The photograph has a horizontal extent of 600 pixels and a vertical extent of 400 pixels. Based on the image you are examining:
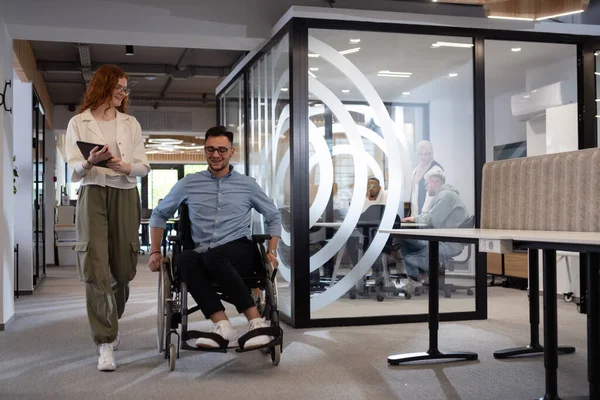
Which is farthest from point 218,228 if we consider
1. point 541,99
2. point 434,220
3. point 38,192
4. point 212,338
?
point 38,192

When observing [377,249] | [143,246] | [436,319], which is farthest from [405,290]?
[143,246]

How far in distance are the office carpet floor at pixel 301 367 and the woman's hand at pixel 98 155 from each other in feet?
3.40

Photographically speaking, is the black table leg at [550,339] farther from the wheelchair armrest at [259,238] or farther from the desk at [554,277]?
the wheelchair armrest at [259,238]

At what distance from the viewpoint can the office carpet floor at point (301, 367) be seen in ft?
10.0

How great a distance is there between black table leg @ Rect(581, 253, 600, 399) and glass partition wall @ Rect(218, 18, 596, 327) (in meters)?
2.52

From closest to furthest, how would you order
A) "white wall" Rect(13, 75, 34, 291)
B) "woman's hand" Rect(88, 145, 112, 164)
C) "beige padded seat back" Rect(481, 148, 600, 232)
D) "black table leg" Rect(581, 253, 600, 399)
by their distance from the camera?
"black table leg" Rect(581, 253, 600, 399) → "woman's hand" Rect(88, 145, 112, 164) → "beige padded seat back" Rect(481, 148, 600, 232) → "white wall" Rect(13, 75, 34, 291)

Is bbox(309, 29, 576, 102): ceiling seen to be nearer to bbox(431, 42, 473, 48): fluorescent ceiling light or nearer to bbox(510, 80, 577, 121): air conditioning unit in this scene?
bbox(431, 42, 473, 48): fluorescent ceiling light

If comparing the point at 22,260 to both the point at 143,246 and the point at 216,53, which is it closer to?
the point at 216,53

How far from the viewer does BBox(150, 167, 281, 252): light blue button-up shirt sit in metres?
3.76

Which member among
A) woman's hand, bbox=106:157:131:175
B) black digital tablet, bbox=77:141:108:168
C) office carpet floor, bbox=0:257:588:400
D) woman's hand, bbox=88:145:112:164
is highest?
black digital tablet, bbox=77:141:108:168

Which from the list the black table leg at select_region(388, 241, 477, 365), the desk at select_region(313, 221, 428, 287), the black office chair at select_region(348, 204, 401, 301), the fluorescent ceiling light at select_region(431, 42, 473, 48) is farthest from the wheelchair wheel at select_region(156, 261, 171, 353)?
the fluorescent ceiling light at select_region(431, 42, 473, 48)

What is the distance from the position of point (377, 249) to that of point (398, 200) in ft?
1.25

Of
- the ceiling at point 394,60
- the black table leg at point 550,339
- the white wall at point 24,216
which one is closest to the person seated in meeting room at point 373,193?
the ceiling at point 394,60

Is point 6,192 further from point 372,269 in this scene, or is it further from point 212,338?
point 372,269
